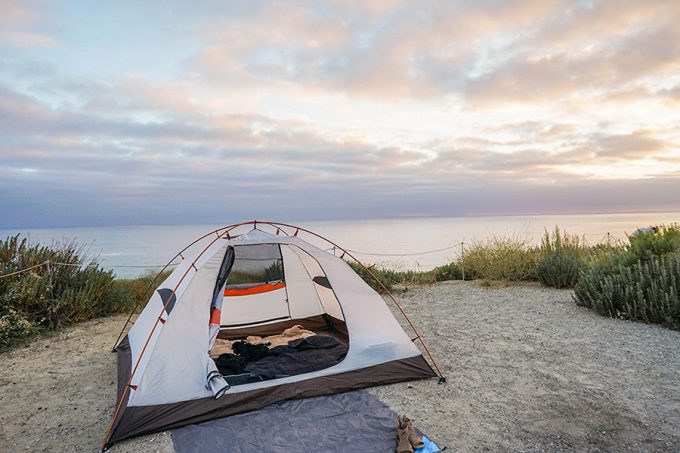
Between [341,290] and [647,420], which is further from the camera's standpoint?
[341,290]

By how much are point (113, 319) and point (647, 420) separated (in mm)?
7248

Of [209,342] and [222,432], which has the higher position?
[209,342]

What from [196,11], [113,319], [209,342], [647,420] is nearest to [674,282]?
[647,420]

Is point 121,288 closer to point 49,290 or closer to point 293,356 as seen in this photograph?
point 49,290

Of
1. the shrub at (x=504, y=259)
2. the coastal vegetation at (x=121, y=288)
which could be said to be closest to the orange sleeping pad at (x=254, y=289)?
the coastal vegetation at (x=121, y=288)

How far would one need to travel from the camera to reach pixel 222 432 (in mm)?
3150

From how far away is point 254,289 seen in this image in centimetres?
615

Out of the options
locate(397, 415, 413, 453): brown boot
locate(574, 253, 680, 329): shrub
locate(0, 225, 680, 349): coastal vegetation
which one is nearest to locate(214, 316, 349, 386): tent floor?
locate(397, 415, 413, 453): brown boot

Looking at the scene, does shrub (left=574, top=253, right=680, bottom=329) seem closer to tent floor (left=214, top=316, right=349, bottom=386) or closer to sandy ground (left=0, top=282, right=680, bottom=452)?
sandy ground (left=0, top=282, right=680, bottom=452)

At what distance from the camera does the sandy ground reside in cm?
303

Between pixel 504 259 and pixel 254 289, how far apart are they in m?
6.13

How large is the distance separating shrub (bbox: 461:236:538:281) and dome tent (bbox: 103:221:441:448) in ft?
17.5

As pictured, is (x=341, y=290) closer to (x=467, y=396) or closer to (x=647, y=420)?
(x=467, y=396)

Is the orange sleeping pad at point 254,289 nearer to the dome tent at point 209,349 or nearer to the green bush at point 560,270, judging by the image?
the dome tent at point 209,349
